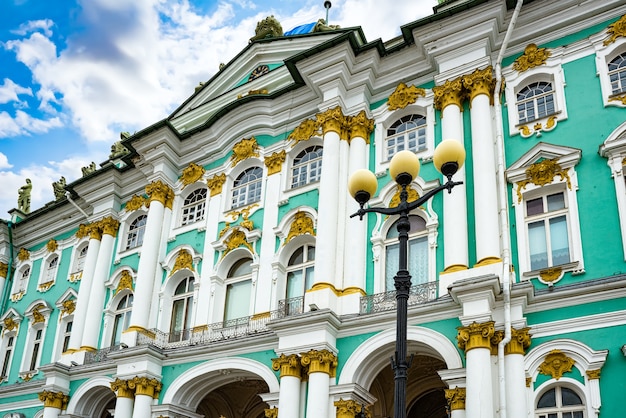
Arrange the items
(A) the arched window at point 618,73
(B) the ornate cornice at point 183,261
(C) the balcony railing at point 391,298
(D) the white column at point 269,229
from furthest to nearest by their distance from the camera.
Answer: (B) the ornate cornice at point 183,261 → (D) the white column at point 269,229 → (A) the arched window at point 618,73 → (C) the balcony railing at point 391,298

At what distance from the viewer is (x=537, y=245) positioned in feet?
54.3

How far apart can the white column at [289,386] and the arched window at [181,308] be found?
16.7 feet

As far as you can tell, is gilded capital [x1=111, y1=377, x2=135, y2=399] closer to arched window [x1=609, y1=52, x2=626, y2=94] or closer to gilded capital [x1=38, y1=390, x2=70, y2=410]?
gilded capital [x1=38, y1=390, x2=70, y2=410]

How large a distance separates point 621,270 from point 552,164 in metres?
3.18

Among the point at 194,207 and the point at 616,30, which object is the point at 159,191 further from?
the point at 616,30

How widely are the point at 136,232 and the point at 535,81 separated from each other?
15.0 m

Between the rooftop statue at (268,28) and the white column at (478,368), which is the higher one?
the rooftop statue at (268,28)

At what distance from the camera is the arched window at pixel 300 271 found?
2025 centimetres

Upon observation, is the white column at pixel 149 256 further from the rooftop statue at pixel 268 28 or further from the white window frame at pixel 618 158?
the white window frame at pixel 618 158

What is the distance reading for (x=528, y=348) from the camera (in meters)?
15.1

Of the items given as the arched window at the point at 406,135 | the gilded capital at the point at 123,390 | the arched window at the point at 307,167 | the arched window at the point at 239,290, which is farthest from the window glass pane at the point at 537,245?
the gilded capital at the point at 123,390

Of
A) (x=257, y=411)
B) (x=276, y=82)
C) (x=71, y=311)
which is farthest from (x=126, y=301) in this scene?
(x=276, y=82)

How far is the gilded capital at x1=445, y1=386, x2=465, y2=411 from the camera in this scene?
15203 mm

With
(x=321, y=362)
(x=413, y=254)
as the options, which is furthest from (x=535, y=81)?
(x=321, y=362)
